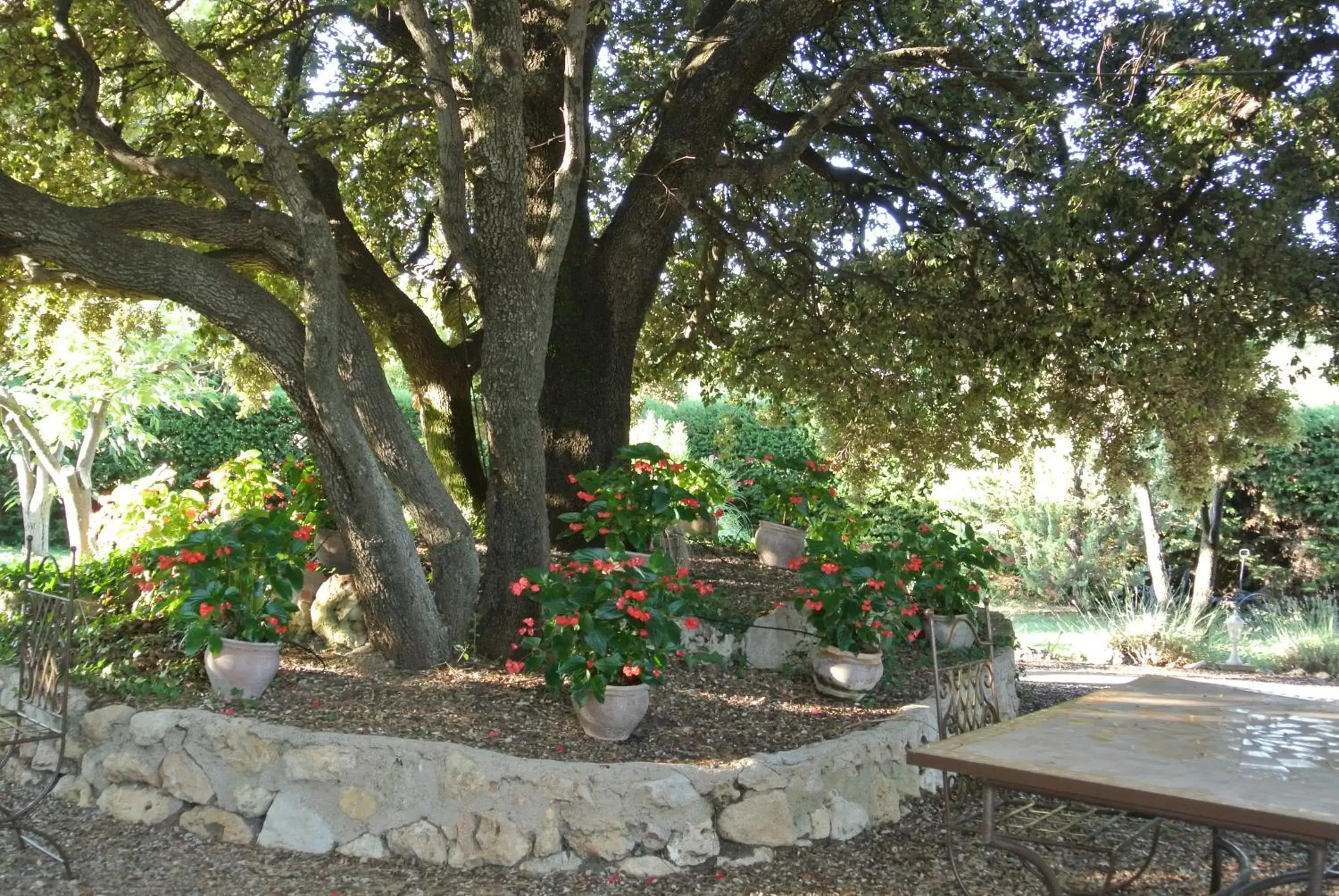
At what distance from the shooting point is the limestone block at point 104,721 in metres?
4.23

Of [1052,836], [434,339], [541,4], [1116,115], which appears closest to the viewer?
→ [1052,836]

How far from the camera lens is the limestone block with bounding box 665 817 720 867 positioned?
376 centimetres

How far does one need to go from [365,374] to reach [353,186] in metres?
3.35

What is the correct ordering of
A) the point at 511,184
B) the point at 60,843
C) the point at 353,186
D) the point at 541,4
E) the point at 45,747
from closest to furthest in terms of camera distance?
the point at 60,843 → the point at 45,747 → the point at 511,184 → the point at 541,4 → the point at 353,186

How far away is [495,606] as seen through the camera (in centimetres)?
499

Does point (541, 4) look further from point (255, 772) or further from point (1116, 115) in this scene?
point (255, 772)

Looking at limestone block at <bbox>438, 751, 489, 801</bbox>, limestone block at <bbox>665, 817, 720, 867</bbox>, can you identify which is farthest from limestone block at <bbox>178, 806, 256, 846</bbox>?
limestone block at <bbox>665, 817, 720, 867</bbox>

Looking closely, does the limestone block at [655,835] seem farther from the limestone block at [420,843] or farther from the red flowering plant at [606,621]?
the limestone block at [420,843]

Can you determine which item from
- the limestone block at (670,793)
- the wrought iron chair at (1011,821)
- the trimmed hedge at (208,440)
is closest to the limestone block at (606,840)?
the limestone block at (670,793)

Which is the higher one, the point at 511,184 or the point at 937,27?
the point at 937,27

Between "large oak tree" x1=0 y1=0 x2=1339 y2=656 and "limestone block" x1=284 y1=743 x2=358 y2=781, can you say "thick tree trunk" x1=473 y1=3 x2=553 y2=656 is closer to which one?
"large oak tree" x1=0 y1=0 x2=1339 y2=656

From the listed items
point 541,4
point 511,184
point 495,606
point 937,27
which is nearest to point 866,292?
point 937,27

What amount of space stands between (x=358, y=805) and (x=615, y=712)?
102 centimetres

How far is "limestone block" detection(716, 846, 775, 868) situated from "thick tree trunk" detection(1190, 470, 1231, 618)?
7.36 metres
